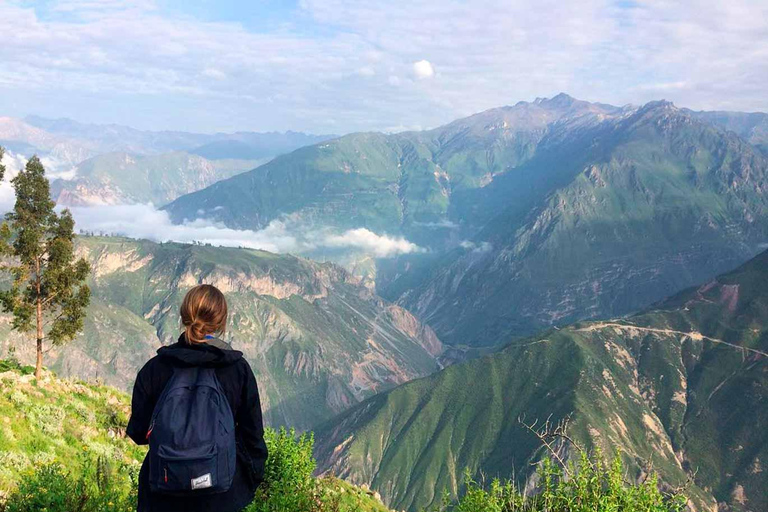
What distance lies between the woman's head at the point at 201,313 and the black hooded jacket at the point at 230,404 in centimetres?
23

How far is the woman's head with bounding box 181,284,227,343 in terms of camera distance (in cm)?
952

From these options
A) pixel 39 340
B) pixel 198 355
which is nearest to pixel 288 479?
pixel 198 355

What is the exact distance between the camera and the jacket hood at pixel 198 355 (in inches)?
360

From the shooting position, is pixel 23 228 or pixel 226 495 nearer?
pixel 226 495

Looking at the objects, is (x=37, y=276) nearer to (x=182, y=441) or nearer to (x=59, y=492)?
(x=59, y=492)

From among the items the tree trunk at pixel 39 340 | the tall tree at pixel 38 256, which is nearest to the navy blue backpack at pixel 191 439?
the tree trunk at pixel 39 340

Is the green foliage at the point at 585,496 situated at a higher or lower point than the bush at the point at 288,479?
lower

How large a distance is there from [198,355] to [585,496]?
14.2 meters

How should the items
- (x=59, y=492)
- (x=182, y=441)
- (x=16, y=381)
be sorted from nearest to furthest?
(x=182, y=441) → (x=59, y=492) → (x=16, y=381)

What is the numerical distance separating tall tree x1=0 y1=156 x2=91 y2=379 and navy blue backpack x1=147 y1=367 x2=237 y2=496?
125 ft

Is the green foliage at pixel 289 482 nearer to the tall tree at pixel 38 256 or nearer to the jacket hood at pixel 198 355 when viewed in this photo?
the jacket hood at pixel 198 355

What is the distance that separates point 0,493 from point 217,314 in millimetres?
10195

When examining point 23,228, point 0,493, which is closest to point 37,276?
point 23,228

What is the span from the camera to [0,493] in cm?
1475
